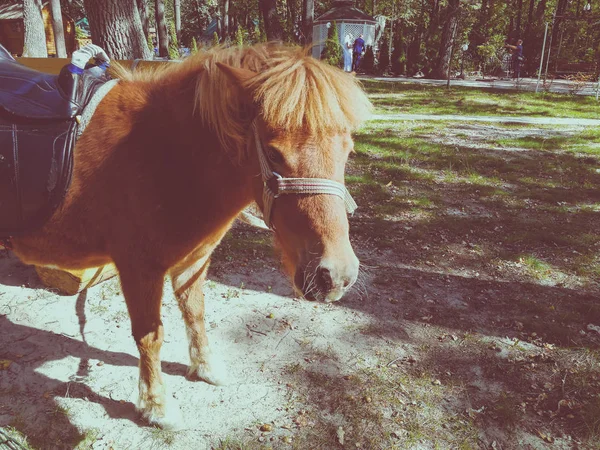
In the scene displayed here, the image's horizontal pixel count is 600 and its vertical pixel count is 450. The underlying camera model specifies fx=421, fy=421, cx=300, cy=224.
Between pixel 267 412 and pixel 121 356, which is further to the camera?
pixel 121 356

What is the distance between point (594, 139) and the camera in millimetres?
9992

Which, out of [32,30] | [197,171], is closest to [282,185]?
[197,171]

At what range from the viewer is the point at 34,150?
216 cm

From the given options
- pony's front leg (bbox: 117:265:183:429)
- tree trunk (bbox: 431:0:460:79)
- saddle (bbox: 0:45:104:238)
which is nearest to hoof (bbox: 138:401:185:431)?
pony's front leg (bbox: 117:265:183:429)

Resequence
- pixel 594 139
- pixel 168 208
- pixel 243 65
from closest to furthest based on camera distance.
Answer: pixel 243 65 → pixel 168 208 → pixel 594 139

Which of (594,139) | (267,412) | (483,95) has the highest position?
(483,95)

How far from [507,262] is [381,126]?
6.59 m

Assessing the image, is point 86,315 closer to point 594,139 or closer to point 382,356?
point 382,356

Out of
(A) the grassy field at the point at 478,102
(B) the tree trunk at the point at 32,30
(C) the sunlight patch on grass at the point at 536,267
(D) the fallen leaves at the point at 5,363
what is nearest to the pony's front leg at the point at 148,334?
(D) the fallen leaves at the point at 5,363

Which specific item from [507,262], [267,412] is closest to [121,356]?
[267,412]

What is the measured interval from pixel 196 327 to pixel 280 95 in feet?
6.63

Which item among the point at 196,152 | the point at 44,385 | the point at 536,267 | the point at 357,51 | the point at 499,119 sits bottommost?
the point at 44,385

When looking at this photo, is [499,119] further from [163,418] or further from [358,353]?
[163,418]

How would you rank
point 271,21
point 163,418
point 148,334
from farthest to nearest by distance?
point 271,21 < point 163,418 < point 148,334
